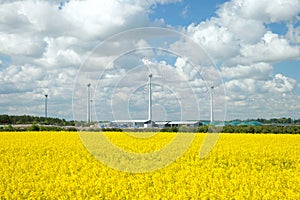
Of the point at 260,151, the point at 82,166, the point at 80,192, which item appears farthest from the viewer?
the point at 260,151

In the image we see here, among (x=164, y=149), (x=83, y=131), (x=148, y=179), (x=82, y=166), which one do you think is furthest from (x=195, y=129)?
(x=148, y=179)

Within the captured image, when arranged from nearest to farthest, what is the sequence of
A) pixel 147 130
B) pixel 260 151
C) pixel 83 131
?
pixel 260 151 → pixel 83 131 → pixel 147 130

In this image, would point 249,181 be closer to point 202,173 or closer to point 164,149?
point 202,173

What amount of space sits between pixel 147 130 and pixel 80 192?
27177 mm

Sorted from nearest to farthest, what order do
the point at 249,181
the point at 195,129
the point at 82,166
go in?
the point at 249,181 → the point at 82,166 → the point at 195,129

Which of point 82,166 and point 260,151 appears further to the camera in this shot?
point 260,151

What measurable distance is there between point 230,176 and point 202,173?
2.71ft

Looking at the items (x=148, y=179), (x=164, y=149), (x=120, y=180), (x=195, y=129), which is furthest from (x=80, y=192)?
(x=195, y=129)

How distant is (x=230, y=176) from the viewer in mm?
13578

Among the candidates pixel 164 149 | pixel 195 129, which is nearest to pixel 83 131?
pixel 195 129

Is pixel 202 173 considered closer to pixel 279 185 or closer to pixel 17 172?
pixel 279 185

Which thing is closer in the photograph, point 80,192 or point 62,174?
point 80,192

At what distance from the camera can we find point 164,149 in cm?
2255

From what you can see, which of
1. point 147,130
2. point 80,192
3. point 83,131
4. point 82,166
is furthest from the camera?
point 147,130
